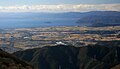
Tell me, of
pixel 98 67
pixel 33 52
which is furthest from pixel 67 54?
pixel 98 67

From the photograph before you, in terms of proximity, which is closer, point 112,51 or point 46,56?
point 46,56

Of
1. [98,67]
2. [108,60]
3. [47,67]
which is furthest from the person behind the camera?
[108,60]

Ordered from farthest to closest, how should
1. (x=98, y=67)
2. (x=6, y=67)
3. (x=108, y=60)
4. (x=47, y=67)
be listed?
(x=108, y=60) < (x=47, y=67) < (x=98, y=67) < (x=6, y=67)

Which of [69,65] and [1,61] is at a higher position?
[1,61]

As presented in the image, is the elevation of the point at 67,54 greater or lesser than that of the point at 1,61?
lesser

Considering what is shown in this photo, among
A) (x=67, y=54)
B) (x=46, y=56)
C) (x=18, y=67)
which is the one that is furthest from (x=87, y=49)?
(x=18, y=67)

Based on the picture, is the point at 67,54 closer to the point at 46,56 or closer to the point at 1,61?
the point at 46,56

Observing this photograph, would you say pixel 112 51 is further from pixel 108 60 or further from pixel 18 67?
pixel 18 67

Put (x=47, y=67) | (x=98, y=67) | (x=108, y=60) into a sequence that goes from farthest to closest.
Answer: (x=108, y=60) → (x=47, y=67) → (x=98, y=67)

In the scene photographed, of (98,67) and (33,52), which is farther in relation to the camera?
(33,52)
